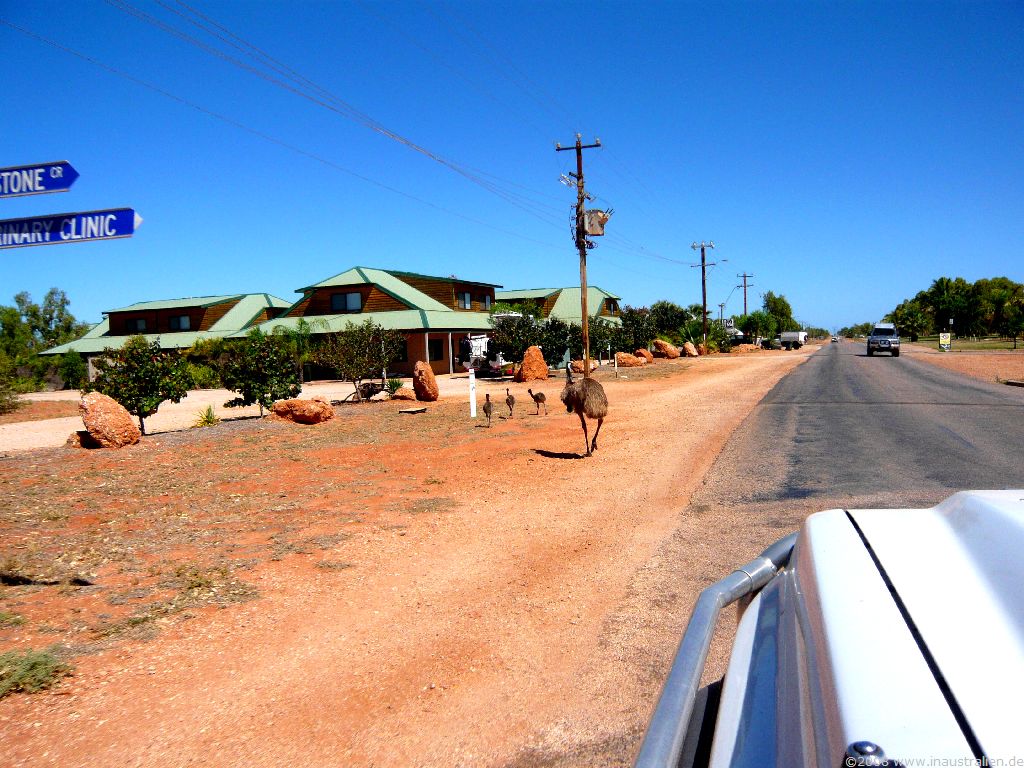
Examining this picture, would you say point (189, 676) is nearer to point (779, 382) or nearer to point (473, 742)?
point (473, 742)

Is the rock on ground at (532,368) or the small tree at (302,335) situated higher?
the small tree at (302,335)

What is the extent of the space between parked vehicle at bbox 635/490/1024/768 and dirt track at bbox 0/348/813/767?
166 cm

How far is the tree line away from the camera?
76688mm

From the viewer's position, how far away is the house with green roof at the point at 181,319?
43.8 meters

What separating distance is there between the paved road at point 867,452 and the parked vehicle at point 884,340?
29870mm

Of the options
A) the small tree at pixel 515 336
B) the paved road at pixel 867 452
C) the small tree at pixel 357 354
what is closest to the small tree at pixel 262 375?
the small tree at pixel 357 354

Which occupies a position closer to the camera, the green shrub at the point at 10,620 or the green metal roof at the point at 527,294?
the green shrub at the point at 10,620

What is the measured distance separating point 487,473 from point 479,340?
1135 inches

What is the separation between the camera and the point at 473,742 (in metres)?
3.27

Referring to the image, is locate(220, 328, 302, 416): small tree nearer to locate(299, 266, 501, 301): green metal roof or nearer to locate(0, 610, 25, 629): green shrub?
locate(0, 610, 25, 629): green shrub

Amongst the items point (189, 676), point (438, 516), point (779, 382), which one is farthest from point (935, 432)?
point (779, 382)

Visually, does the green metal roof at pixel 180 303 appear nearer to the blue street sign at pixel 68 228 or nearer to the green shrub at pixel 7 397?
the green shrub at pixel 7 397

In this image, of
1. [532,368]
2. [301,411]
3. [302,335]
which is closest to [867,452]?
[301,411]

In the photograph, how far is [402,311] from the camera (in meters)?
38.2
